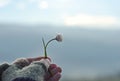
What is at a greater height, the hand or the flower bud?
the flower bud

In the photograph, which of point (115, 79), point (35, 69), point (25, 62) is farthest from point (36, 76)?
point (115, 79)

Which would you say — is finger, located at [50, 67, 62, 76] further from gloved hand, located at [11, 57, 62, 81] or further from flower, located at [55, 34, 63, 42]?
flower, located at [55, 34, 63, 42]

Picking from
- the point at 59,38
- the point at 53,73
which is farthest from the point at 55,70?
the point at 59,38

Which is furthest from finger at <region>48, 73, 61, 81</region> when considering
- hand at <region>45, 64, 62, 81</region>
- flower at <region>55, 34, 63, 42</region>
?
flower at <region>55, 34, 63, 42</region>

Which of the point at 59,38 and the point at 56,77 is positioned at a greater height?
the point at 59,38

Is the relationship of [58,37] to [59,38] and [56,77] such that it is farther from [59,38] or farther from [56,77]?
[56,77]

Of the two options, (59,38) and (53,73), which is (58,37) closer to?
(59,38)

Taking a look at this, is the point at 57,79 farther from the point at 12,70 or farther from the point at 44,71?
the point at 12,70

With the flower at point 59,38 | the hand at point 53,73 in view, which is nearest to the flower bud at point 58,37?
the flower at point 59,38
